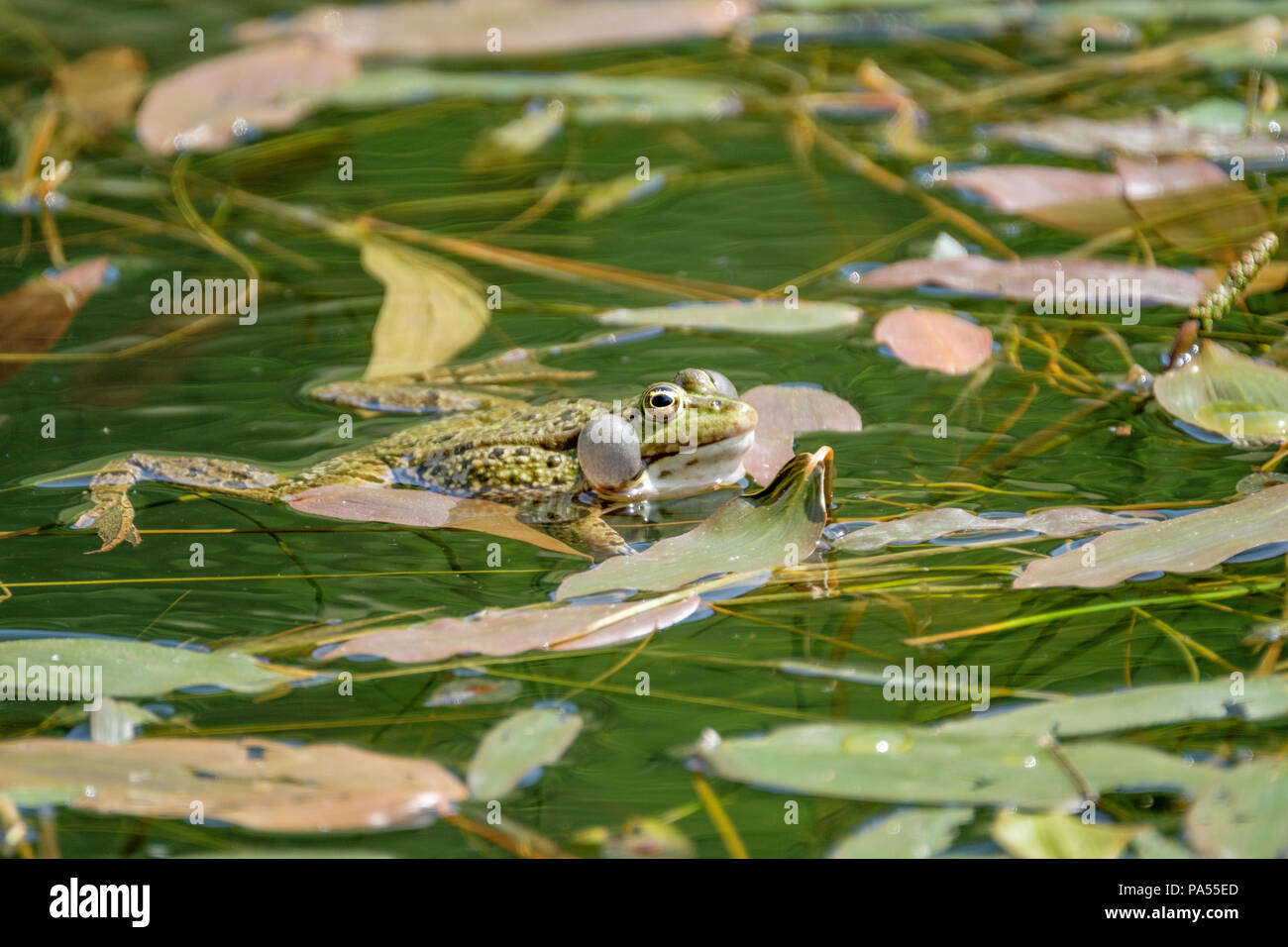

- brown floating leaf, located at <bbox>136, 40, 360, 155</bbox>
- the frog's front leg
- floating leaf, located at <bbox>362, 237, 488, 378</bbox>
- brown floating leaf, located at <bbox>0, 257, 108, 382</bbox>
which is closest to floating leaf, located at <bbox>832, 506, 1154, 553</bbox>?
the frog's front leg

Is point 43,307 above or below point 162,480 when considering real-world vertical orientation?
above

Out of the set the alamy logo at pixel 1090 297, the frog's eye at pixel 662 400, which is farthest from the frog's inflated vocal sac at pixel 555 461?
the alamy logo at pixel 1090 297

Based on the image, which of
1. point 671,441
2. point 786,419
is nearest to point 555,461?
point 671,441

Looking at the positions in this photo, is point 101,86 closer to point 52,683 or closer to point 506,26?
point 506,26

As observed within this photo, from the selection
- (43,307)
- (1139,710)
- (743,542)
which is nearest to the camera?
(1139,710)

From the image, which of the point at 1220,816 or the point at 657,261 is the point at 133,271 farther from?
the point at 1220,816
